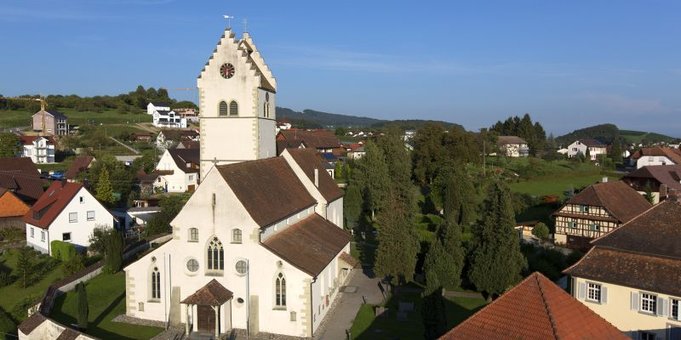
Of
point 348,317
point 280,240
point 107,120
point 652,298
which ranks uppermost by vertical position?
point 107,120

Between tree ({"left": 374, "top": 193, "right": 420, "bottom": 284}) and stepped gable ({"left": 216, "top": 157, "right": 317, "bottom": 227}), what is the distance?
5.70 meters

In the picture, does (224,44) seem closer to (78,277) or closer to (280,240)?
(280,240)

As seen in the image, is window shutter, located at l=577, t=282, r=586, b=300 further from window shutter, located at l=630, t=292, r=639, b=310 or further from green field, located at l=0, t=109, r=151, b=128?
green field, located at l=0, t=109, r=151, b=128

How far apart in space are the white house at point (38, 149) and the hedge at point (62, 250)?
6654 cm

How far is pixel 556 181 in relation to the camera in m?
90.8

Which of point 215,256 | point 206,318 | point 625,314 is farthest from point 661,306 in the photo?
point 206,318

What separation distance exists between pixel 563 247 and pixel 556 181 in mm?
42405

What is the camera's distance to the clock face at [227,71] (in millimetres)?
37594

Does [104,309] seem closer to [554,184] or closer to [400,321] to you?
[400,321]

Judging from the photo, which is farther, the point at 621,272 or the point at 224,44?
the point at 224,44

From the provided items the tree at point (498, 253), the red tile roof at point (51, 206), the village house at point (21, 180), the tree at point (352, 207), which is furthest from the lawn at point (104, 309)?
the village house at point (21, 180)

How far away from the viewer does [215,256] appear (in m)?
30.0

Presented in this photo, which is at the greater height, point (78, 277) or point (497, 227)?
point (497, 227)

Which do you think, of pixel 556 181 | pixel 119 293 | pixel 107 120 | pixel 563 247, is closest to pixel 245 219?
pixel 119 293
